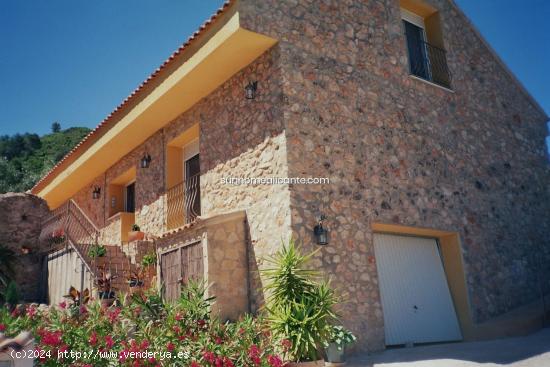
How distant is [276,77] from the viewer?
29.3ft

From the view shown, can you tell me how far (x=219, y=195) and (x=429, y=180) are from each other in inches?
167

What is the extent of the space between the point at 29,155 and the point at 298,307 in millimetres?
34587

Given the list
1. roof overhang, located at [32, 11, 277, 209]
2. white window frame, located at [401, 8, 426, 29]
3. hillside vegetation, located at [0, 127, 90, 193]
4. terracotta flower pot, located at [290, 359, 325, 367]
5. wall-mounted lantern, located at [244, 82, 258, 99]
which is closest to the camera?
terracotta flower pot, located at [290, 359, 325, 367]

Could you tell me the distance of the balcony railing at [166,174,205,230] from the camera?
37.4ft

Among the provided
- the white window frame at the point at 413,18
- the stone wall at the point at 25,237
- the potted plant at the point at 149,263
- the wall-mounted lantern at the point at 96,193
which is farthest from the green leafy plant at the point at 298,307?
the wall-mounted lantern at the point at 96,193

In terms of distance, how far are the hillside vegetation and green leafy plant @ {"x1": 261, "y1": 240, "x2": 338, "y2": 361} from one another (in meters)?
26.5

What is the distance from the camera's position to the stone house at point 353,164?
864cm

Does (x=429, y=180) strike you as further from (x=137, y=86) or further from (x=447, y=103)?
(x=137, y=86)

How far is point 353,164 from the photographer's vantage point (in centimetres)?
923

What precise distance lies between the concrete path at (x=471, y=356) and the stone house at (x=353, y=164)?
0.66 metres

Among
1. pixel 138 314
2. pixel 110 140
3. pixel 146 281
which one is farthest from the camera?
pixel 110 140

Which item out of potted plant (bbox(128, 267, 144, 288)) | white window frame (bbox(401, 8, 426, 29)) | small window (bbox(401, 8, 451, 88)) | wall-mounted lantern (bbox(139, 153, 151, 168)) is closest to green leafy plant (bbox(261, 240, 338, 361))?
potted plant (bbox(128, 267, 144, 288))

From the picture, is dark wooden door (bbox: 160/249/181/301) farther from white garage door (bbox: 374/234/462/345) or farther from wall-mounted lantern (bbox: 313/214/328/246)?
white garage door (bbox: 374/234/462/345)

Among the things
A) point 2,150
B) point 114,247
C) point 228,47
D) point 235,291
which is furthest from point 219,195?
point 2,150
